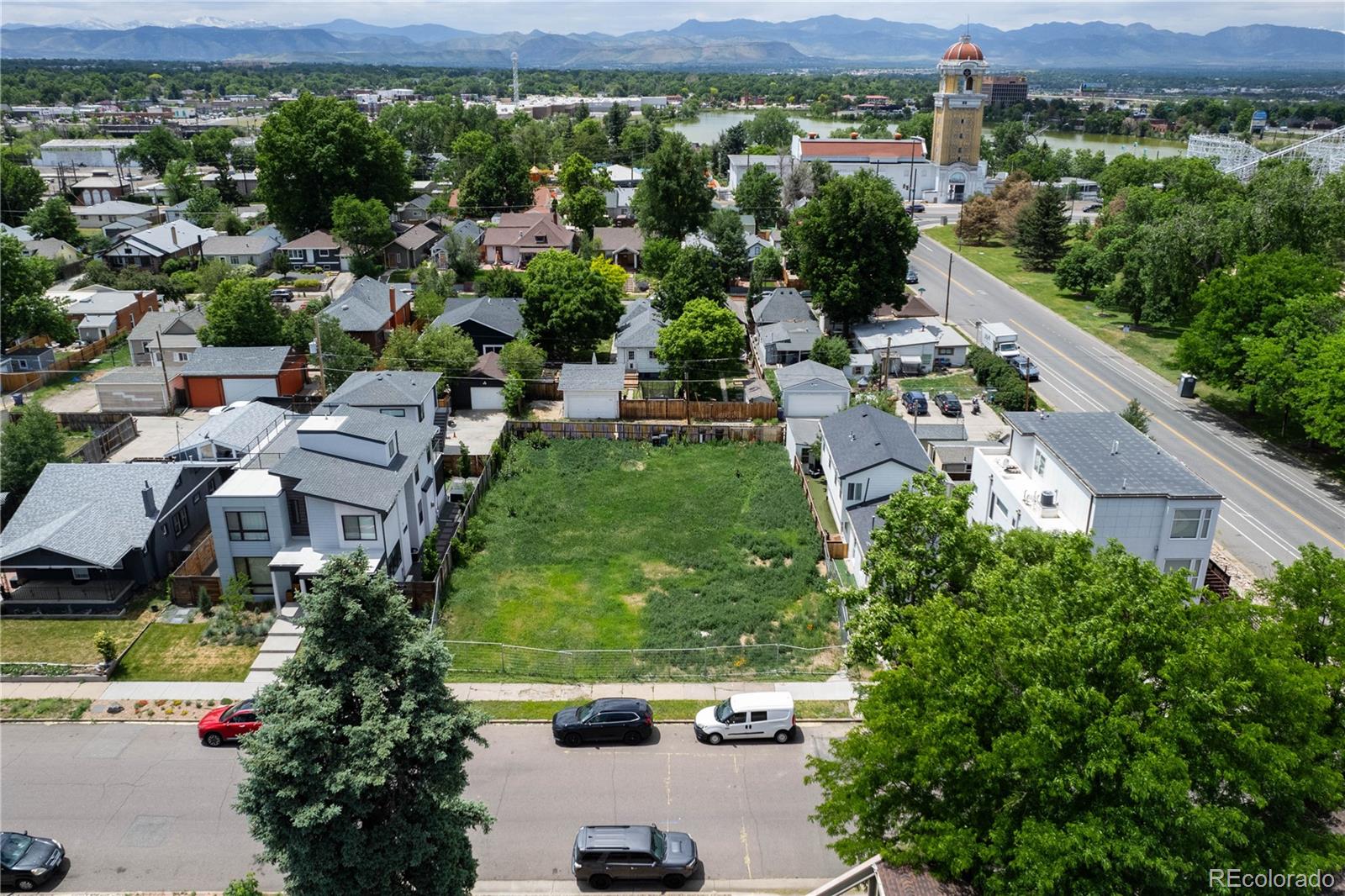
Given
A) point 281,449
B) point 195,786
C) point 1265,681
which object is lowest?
point 195,786

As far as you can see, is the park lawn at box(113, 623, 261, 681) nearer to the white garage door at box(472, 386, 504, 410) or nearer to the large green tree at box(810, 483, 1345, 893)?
the large green tree at box(810, 483, 1345, 893)

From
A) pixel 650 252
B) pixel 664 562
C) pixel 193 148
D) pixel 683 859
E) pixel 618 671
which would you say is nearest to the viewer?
pixel 683 859

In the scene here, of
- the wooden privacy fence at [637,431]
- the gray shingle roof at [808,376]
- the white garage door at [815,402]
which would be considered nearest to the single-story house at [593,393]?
A: the wooden privacy fence at [637,431]

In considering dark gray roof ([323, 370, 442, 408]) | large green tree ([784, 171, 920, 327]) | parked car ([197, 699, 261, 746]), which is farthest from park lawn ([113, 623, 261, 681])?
large green tree ([784, 171, 920, 327])

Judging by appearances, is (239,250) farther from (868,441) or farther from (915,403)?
(868,441)

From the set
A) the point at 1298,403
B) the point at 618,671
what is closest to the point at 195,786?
the point at 618,671

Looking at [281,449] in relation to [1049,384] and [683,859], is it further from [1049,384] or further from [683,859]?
[1049,384]

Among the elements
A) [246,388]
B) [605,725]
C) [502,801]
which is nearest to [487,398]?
[246,388]
